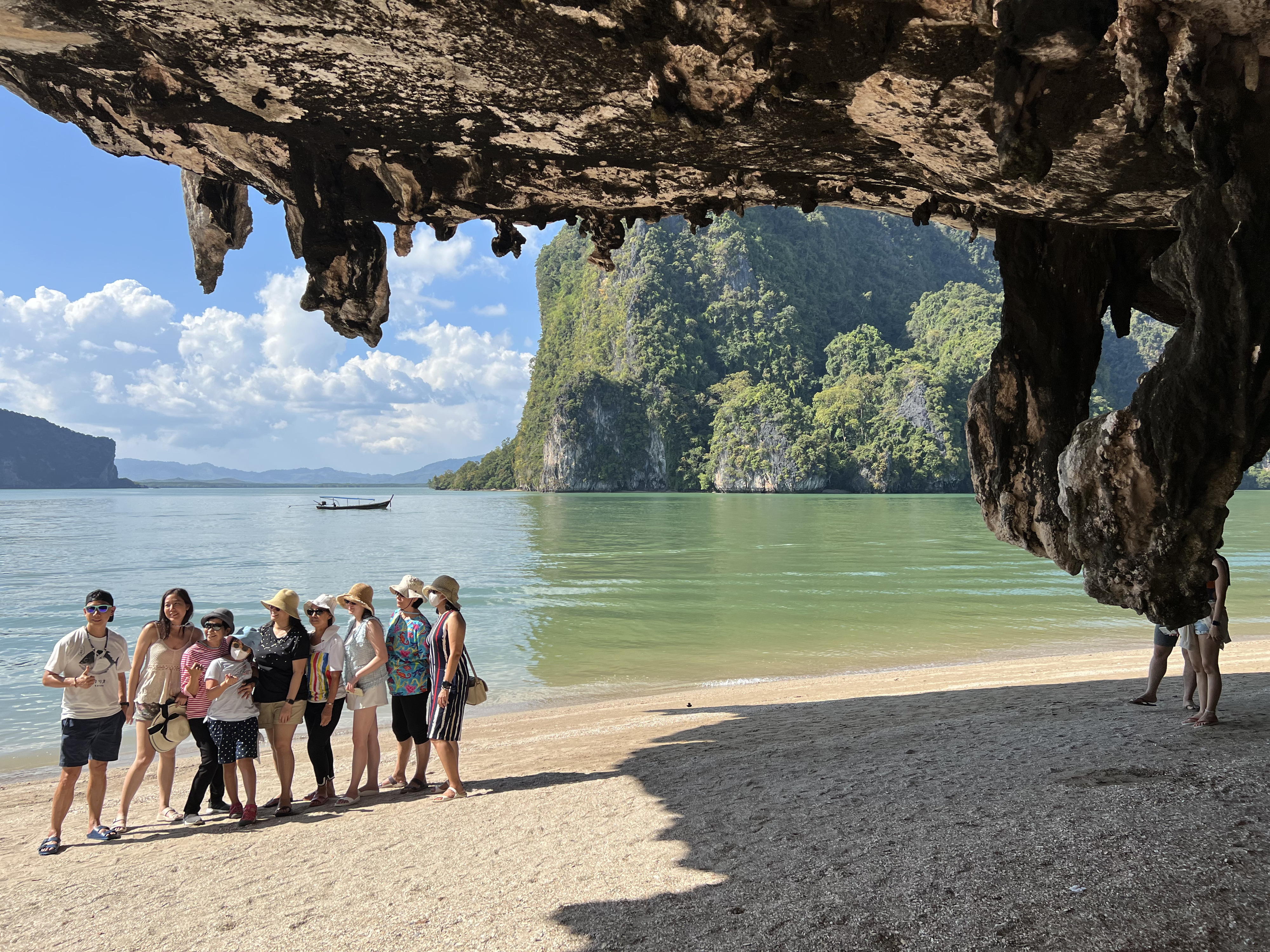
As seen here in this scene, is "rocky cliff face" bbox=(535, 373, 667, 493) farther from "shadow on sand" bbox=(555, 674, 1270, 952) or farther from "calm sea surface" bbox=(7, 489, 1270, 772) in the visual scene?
"shadow on sand" bbox=(555, 674, 1270, 952)

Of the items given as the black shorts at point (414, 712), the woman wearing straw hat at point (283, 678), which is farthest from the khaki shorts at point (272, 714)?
the black shorts at point (414, 712)

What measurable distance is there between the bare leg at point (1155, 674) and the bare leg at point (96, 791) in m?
6.67

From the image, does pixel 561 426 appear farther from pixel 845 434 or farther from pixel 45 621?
pixel 45 621

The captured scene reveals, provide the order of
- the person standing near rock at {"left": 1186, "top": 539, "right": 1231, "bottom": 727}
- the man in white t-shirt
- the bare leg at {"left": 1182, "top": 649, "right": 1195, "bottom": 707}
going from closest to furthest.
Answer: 1. the man in white t-shirt
2. the person standing near rock at {"left": 1186, "top": 539, "right": 1231, "bottom": 727}
3. the bare leg at {"left": 1182, "top": 649, "right": 1195, "bottom": 707}

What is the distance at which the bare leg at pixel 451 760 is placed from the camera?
4.84 m

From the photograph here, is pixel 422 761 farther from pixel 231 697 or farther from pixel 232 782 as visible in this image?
pixel 231 697

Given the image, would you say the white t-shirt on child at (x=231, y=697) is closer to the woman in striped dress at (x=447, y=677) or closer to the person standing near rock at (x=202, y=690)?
the person standing near rock at (x=202, y=690)

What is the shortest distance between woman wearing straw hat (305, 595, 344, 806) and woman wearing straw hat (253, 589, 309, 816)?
65 millimetres

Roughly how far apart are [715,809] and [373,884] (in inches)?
67.9

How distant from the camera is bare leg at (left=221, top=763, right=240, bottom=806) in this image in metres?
4.69

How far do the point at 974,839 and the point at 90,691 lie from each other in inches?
170

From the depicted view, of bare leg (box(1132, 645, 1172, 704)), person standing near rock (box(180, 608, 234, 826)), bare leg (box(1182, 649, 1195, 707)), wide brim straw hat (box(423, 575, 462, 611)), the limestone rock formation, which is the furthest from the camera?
bare leg (box(1132, 645, 1172, 704))

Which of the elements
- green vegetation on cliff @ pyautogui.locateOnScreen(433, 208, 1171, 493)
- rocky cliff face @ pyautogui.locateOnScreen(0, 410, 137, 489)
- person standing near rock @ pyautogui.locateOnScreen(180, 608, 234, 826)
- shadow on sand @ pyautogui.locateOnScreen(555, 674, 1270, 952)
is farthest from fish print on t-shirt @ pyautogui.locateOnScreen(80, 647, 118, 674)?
rocky cliff face @ pyautogui.locateOnScreen(0, 410, 137, 489)

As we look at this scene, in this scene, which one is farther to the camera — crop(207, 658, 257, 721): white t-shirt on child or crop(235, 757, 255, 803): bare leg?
crop(235, 757, 255, 803): bare leg
